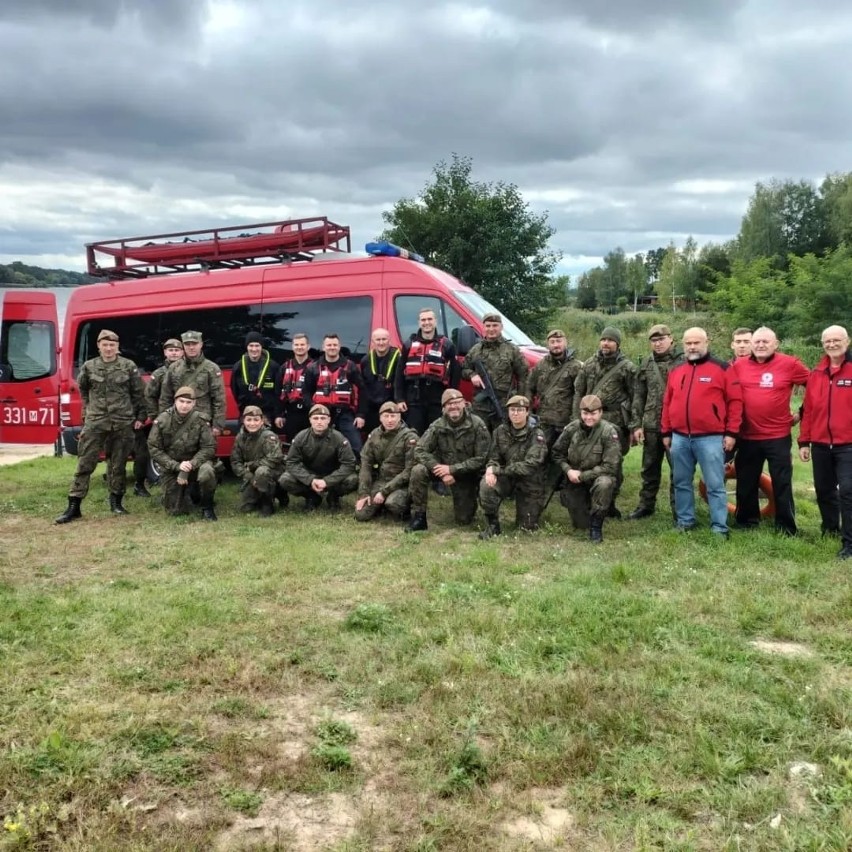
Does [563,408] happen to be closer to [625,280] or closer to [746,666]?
[746,666]

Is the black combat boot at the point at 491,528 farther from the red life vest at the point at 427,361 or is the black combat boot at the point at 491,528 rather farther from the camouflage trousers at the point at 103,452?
the camouflage trousers at the point at 103,452

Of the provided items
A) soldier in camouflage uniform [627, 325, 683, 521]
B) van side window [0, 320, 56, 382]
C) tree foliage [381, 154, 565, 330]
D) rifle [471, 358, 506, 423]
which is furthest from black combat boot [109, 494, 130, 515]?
tree foliage [381, 154, 565, 330]

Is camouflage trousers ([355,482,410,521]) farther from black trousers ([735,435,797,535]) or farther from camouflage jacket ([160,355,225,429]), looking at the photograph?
black trousers ([735,435,797,535])

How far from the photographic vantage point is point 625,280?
81500 millimetres

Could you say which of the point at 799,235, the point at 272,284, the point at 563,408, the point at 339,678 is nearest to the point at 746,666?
the point at 339,678

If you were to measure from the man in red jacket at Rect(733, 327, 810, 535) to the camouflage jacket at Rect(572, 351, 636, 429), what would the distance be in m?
1.04

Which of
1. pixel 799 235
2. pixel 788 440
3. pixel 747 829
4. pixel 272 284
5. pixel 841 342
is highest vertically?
pixel 799 235

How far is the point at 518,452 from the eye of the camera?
6.82 metres

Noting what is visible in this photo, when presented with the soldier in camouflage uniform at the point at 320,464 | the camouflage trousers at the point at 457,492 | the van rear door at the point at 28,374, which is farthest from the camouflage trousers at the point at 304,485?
the van rear door at the point at 28,374

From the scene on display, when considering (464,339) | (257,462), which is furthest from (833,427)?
(257,462)

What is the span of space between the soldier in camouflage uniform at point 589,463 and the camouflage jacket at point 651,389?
12.9 inches

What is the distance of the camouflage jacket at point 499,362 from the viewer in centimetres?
749

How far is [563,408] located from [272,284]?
3715 mm

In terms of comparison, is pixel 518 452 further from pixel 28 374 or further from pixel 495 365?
pixel 28 374
